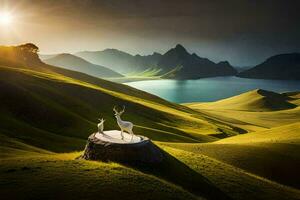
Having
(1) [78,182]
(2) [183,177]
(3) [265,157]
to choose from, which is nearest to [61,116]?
(3) [265,157]

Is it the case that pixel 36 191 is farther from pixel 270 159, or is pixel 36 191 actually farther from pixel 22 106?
pixel 22 106

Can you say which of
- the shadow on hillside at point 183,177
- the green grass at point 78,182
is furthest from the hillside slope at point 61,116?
the shadow on hillside at point 183,177

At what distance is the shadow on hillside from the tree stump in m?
0.72

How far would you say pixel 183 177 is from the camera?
37.4 metres

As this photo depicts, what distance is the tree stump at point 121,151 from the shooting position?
3625 cm

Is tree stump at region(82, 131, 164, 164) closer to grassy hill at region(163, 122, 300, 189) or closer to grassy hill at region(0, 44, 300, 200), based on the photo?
grassy hill at region(0, 44, 300, 200)

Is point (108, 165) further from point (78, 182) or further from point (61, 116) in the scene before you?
point (61, 116)

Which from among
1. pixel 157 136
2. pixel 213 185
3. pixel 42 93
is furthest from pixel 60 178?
pixel 42 93

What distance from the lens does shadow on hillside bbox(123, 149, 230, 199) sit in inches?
1404

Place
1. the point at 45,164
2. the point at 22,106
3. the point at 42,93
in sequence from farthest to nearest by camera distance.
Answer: the point at 42,93, the point at 22,106, the point at 45,164

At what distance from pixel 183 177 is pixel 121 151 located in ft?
22.9

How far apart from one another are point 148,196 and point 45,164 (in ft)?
36.4

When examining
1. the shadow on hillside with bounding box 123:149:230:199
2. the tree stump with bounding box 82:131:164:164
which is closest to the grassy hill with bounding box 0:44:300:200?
the shadow on hillside with bounding box 123:149:230:199

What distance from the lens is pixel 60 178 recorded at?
1235 inches
